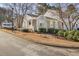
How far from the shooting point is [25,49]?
230cm

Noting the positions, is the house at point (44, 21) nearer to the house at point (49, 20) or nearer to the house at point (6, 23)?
the house at point (49, 20)

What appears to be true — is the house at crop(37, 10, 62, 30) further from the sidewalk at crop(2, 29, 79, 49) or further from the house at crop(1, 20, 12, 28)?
the house at crop(1, 20, 12, 28)

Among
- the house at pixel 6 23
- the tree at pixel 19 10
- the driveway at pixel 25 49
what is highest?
the tree at pixel 19 10

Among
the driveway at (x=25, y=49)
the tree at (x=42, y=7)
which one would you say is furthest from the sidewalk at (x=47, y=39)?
the tree at (x=42, y=7)

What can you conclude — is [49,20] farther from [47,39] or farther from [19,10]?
[19,10]

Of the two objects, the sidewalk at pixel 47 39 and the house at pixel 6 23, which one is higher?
the house at pixel 6 23

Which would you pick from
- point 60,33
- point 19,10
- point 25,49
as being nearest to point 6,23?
point 19,10

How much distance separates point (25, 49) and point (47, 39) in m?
0.30

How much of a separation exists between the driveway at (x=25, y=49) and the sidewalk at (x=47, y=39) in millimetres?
49

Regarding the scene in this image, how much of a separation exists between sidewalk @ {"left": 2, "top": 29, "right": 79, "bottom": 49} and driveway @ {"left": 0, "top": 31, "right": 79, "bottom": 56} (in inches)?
1.9

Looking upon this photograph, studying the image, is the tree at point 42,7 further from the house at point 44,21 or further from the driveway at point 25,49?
the driveway at point 25,49

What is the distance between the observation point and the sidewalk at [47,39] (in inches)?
89.8

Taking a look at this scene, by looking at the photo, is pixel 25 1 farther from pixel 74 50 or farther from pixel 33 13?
pixel 74 50

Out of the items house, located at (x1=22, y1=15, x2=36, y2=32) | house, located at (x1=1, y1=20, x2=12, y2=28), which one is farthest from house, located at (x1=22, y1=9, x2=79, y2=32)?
house, located at (x1=1, y1=20, x2=12, y2=28)
